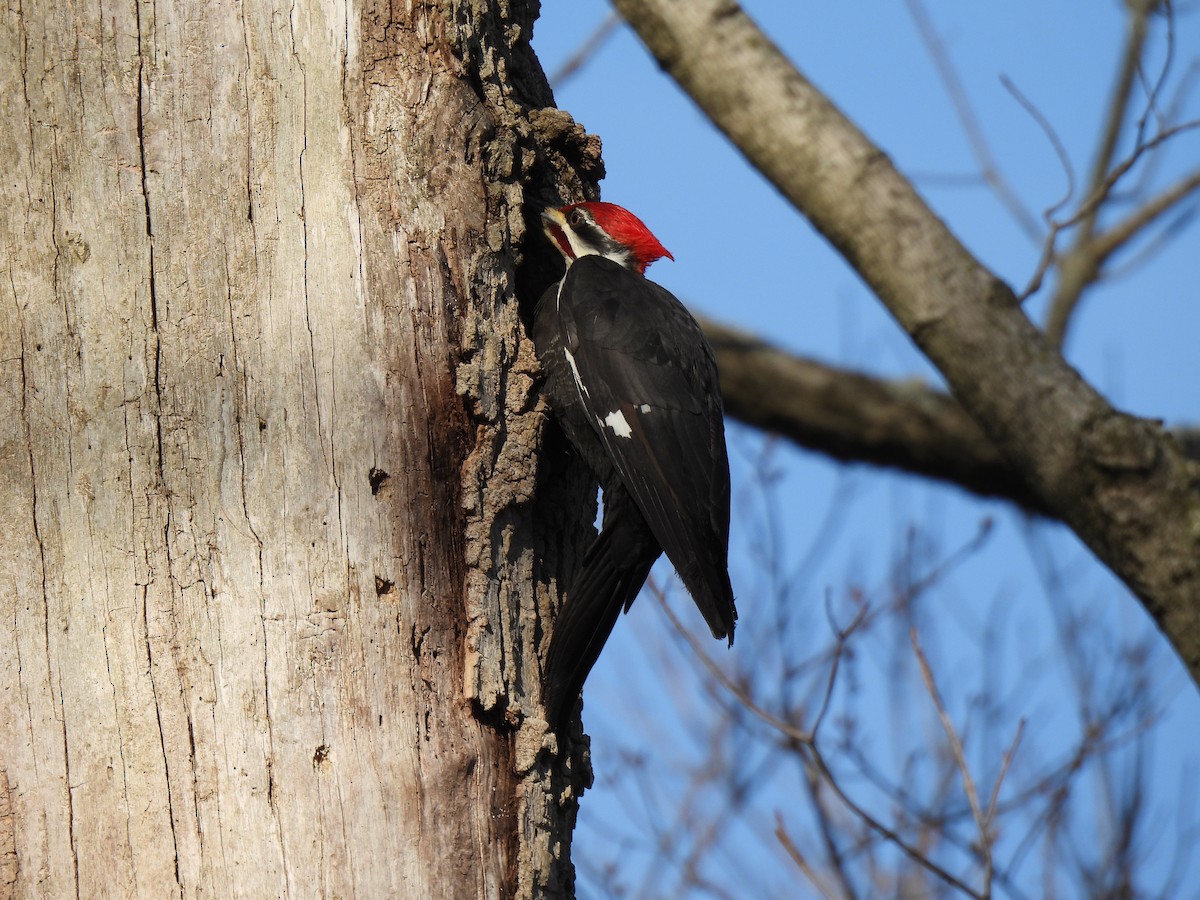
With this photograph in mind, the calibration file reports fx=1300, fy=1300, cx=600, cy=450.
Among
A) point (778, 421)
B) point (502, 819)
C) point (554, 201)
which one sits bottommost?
point (502, 819)

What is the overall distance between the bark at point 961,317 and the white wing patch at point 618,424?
0.80 metres

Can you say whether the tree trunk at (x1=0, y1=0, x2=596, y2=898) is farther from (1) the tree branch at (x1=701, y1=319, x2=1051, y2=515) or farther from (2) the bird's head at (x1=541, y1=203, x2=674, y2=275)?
(1) the tree branch at (x1=701, y1=319, x2=1051, y2=515)

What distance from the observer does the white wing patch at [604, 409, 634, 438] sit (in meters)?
2.66

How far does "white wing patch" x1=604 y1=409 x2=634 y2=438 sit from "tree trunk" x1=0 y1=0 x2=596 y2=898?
0.31m

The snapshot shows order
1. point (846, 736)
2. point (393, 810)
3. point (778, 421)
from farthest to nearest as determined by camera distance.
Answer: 1. point (778, 421)
2. point (846, 736)
3. point (393, 810)

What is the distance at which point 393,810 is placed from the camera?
6.66 feet

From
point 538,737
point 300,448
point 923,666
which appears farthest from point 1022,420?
point 300,448

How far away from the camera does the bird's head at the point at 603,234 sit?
2.90 meters

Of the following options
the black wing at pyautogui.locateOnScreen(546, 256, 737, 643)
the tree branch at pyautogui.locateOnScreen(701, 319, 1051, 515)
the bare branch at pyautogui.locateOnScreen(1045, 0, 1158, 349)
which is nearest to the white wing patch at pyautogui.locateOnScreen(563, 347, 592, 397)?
the black wing at pyautogui.locateOnScreen(546, 256, 737, 643)

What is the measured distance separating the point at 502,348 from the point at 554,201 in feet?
2.14

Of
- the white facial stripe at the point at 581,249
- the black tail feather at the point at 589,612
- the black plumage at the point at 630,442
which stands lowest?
the black tail feather at the point at 589,612

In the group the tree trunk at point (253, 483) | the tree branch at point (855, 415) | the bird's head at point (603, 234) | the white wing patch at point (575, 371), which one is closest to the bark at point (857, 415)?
the tree branch at point (855, 415)

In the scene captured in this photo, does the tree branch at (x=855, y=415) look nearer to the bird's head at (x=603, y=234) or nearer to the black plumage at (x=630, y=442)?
the bird's head at (x=603, y=234)

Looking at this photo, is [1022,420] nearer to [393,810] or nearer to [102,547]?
→ [393,810]
